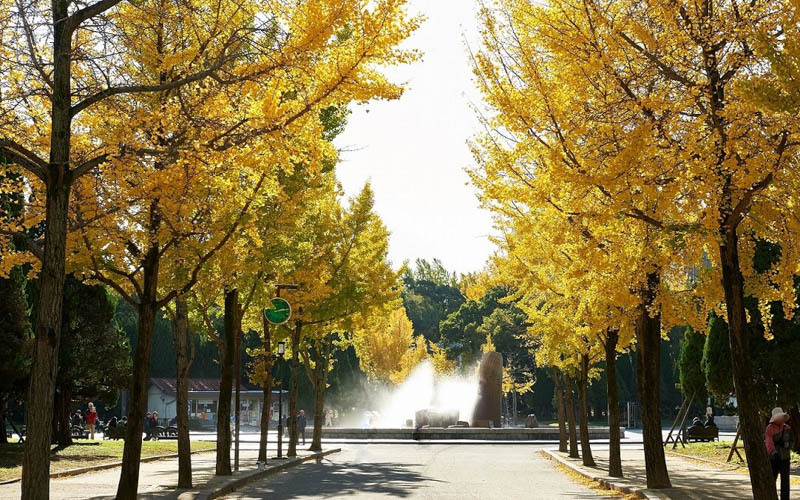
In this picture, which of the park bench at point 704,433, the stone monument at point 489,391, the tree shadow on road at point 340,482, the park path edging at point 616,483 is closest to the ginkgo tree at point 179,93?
the tree shadow on road at point 340,482

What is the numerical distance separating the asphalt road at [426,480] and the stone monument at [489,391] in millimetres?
21705

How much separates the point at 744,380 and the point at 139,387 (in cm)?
841

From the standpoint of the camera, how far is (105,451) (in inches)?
1307

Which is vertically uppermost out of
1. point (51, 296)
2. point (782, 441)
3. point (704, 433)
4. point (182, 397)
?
point (51, 296)

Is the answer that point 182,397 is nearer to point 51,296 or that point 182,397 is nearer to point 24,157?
point 24,157

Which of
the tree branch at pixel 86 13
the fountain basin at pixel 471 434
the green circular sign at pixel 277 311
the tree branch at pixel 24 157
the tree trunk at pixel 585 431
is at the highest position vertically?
the tree branch at pixel 86 13

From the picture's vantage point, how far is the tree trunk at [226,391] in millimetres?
21844

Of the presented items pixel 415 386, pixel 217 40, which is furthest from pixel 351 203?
pixel 415 386

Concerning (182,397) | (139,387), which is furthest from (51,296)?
(182,397)

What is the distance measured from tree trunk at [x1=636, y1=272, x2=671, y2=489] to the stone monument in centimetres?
3766

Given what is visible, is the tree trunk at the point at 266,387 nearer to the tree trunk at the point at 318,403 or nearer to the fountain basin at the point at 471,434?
the tree trunk at the point at 318,403

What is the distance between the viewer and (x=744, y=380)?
12.2 metres

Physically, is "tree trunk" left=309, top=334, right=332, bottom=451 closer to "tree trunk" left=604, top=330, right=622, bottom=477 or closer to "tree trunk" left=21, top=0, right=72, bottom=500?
"tree trunk" left=604, top=330, right=622, bottom=477

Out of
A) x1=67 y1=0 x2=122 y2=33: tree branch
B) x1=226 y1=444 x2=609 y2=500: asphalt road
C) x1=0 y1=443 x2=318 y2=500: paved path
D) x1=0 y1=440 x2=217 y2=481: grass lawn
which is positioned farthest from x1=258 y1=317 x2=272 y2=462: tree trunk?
x1=67 y1=0 x2=122 y2=33: tree branch
